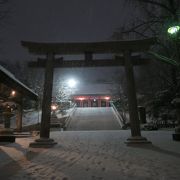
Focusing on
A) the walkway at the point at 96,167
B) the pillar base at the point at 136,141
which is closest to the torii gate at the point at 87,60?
the pillar base at the point at 136,141

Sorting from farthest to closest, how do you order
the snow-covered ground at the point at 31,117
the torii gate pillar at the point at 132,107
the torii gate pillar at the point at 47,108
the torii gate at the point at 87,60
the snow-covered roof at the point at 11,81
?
the snow-covered ground at the point at 31,117 < the torii gate at the point at 87,60 < the torii gate pillar at the point at 47,108 < the torii gate pillar at the point at 132,107 < the snow-covered roof at the point at 11,81

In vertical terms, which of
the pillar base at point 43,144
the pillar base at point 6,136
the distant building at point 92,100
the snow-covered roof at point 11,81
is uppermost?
the distant building at point 92,100

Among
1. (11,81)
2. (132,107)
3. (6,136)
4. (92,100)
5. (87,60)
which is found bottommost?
(6,136)

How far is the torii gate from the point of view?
14.9 meters

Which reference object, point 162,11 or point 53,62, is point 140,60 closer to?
point 162,11

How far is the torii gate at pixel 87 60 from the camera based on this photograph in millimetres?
14938

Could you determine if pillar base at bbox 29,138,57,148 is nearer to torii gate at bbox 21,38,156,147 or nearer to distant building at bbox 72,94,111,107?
torii gate at bbox 21,38,156,147

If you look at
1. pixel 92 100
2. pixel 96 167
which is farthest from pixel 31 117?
pixel 92 100

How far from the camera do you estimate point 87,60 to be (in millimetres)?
15719

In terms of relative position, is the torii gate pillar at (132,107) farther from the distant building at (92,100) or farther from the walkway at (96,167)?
the distant building at (92,100)

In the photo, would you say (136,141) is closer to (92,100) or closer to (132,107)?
(132,107)

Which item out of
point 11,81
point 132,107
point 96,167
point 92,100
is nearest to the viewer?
point 96,167

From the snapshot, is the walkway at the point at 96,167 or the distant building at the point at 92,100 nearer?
the walkway at the point at 96,167

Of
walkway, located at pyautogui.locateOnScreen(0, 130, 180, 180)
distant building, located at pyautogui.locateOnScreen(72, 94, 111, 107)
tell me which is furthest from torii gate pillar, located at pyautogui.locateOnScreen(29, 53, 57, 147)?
distant building, located at pyautogui.locateOnScreen(72, 94, 111, 107)
